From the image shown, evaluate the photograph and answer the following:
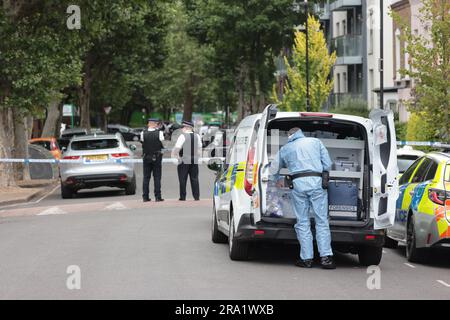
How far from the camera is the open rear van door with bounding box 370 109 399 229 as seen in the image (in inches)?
497

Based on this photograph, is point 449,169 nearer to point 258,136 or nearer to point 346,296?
point 258,136

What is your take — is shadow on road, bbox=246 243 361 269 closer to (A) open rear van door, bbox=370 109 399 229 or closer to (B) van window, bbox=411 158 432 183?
(A) open rear van door, bbox=370 109 399 229

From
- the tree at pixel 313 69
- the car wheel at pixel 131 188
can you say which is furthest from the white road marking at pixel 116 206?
the tree at pixel 313 69

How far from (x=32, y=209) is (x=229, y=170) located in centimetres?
1035

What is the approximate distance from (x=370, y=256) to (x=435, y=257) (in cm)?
184

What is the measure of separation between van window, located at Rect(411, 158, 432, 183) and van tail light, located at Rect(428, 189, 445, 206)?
857mm

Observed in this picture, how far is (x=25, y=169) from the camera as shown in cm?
3594

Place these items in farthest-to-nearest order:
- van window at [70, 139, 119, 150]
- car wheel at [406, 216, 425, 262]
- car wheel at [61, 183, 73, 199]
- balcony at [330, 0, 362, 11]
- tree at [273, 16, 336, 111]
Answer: balcony at [330, 0, 362, 11] → tree at [273, 16, 336, 111] → car wheel at [61, 183, 73, 199] → van window at [70, 139, 119, 150] → car wheel at [406, 216, 425, 262]

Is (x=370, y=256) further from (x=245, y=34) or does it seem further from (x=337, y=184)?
(x=245, y=34)

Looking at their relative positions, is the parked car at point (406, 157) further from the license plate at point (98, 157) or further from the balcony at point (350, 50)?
the balcony at point (350, 50)

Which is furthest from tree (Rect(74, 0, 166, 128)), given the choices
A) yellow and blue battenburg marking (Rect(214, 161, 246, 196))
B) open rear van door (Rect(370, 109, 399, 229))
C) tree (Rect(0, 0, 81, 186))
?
open rear van door (Rect(370, 109, 399, 229))

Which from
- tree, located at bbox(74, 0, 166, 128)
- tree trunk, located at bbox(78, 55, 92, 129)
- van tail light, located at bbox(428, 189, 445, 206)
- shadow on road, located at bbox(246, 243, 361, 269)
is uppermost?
tree, located at bbox(74, 0, 166, 128)

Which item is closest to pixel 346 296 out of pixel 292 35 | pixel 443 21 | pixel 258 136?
pixel 258 136

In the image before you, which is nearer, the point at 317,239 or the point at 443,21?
the point at 317,239
